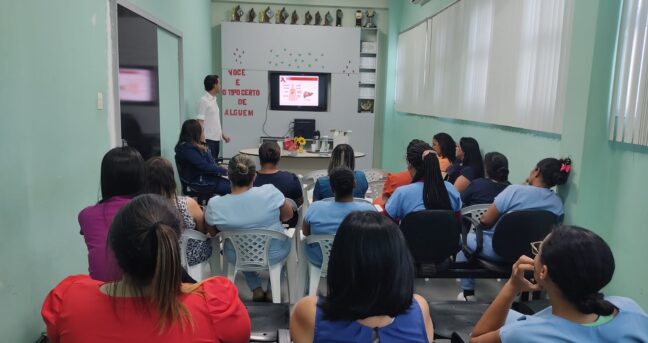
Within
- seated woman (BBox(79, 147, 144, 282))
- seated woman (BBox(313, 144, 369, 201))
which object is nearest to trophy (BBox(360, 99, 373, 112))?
seated woman (BBox(313, 144, 369, 201))

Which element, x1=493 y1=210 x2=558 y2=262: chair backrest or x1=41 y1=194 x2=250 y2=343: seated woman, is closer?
x1=41 y1=194 x2=250 y2=343: seated woman

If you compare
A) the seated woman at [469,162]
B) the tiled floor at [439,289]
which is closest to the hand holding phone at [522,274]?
the tiled floor at [439,289]

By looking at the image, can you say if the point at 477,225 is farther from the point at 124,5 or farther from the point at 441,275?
the point at 124,5

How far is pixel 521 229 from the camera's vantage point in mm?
2680

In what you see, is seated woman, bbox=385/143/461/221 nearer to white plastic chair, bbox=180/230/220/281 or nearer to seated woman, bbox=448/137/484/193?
white plastic chair, bbox=180/230/220/281

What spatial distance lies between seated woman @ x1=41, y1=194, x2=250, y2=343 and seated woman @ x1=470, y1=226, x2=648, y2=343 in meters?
0.84

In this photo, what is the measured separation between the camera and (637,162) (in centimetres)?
251

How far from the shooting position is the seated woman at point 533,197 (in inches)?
111

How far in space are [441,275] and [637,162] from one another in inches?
48.8

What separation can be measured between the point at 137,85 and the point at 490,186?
300 cm

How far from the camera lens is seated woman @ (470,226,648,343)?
3.77 feet

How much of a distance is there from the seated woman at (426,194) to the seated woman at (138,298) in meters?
1.87

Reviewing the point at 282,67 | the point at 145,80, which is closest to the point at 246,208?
the point at 145,80

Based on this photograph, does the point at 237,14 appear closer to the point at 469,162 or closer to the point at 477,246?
the point at 469,162
